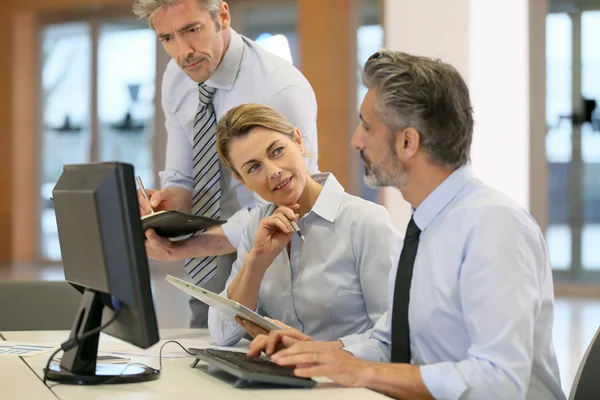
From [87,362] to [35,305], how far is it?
138 cm

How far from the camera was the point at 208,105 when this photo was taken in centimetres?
A: 298

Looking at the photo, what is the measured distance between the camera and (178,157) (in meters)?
3.12

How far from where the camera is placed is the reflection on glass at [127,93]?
11.2 meters

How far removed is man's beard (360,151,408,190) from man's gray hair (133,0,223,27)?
1.19m

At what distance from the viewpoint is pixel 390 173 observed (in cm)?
181

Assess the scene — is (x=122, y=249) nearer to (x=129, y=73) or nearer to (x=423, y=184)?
(x=423, y=184)

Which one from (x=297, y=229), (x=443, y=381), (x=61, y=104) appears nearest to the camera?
(x=443, y=381)

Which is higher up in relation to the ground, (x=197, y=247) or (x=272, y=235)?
(x=272, y=235)

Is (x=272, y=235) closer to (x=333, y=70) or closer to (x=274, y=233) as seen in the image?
(x=274, y=233)

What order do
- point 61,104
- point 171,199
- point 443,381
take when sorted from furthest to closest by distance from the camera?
point 61,104 < point 171,199 < point 443,381

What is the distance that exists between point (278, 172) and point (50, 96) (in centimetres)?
1009

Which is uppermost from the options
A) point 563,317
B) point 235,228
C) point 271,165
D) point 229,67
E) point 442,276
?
point 229,67

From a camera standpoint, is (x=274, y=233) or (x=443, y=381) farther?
(x=274, y=233)

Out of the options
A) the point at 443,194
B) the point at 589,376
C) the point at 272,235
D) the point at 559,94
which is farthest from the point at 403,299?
the point at 559,94
